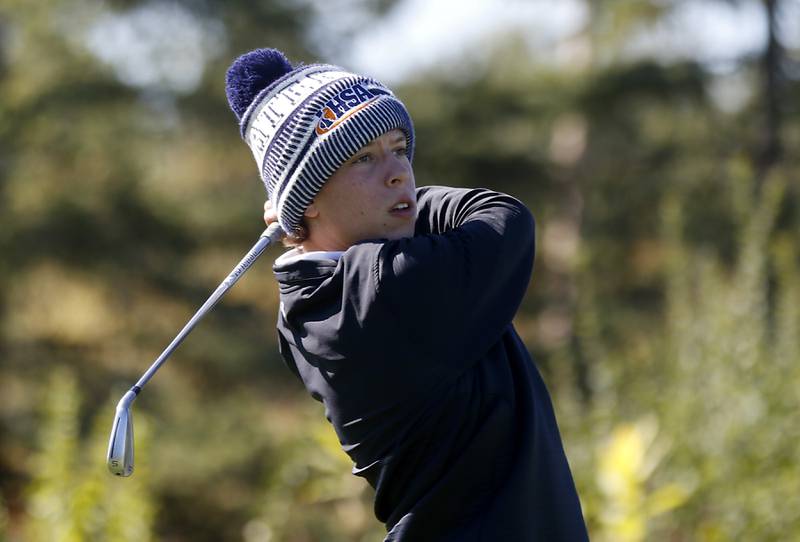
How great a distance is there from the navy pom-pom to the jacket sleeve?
1.65ft

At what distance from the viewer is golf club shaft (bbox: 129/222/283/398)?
189 cm

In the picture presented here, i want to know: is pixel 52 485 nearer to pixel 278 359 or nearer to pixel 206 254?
pixel 278 359

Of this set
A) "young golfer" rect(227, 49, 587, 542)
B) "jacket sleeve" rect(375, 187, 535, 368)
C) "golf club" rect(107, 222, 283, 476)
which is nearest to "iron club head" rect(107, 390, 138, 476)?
"golf club" rect(107, 222, 283, 476)

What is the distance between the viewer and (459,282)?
5.65ft

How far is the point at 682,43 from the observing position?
12.1 meters

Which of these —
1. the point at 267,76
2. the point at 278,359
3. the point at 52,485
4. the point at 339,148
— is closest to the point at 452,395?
the point at 339,148

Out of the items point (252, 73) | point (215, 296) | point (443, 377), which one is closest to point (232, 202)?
point (252, 73)

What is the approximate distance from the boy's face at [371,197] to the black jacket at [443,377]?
0.09 m

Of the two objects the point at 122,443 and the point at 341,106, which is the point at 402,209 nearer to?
the point at 341,106

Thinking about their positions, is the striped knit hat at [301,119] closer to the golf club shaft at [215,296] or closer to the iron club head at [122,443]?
the golf club shaft at [215,296]

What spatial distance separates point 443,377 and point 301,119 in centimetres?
54

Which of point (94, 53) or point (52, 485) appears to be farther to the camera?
point (94, 53)

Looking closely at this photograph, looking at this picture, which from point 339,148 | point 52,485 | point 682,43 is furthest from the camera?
point 682,43

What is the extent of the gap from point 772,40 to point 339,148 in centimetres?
1066
